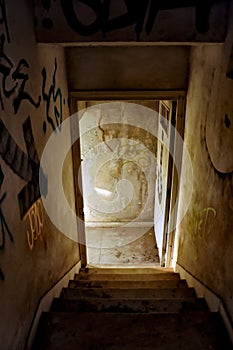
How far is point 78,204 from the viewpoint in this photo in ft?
12.6

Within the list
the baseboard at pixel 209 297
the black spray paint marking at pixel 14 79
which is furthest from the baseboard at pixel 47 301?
the black spray paint marking at pixel 14 79

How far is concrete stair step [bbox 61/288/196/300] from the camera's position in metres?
2.85

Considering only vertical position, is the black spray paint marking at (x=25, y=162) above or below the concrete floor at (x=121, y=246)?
above

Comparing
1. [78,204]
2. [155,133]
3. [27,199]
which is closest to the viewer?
Result: [27,199]

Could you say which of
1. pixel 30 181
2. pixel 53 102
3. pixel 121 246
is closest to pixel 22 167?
pixel 30 181

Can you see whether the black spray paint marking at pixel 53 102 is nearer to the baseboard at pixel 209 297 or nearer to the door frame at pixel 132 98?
the door frame at pixel 132 98

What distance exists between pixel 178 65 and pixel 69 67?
3.45 feet

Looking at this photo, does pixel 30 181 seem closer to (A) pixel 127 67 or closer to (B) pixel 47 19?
(B) pixel 47 19

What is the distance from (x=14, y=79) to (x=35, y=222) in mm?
908

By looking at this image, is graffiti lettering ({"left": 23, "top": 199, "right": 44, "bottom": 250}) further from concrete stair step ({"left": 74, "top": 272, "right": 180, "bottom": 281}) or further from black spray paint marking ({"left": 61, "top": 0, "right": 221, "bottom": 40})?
concrete stair step ({"left": 74, "top": 272, "right": 180, "bottom": 281})

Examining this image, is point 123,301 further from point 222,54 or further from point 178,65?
point 178,65

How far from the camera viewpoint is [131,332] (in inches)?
81.8

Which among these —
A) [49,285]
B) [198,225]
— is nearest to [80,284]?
[49,285]

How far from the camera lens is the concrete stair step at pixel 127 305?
248 centimetres
